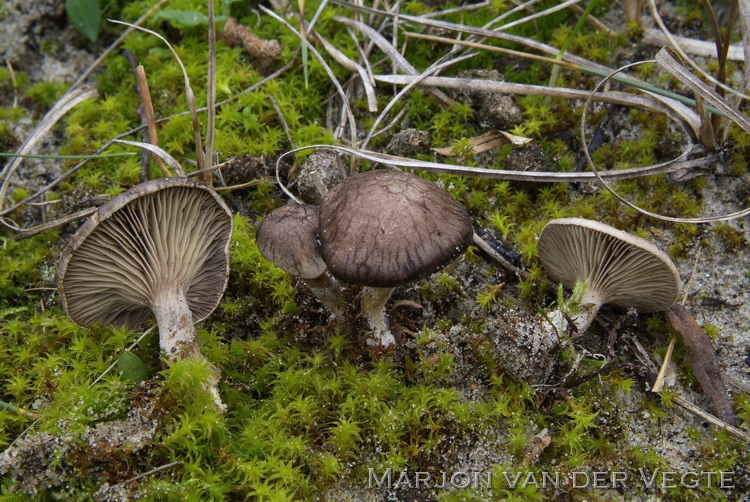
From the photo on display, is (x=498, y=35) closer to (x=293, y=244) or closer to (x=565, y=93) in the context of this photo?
(x=565, y=93)

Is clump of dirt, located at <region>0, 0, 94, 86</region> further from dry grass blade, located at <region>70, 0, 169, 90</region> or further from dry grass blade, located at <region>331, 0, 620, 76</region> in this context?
dry grass blade, located at <region>331, 0, 620, 76</region>

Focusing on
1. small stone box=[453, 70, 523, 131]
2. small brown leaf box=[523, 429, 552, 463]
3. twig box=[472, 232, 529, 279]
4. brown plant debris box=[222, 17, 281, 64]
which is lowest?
small brown leaf box=[523, 429, 552, 463]

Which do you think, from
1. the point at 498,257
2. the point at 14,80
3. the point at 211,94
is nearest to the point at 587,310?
the point at 498,257

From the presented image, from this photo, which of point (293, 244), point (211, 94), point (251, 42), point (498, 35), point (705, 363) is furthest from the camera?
point (251, 42)

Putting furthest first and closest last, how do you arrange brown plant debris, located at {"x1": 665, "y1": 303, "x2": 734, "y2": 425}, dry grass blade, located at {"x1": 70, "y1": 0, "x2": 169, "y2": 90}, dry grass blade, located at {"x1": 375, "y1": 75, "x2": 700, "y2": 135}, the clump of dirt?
the clump of dirt, dry grass blade, located at {"x1": 70, "y1": 0, "x2": 169, "y2": 90}, dry grass blade, located at {"x1": 375, "y1": 75, "x2": 700, "y2": 135}, brown plant debris, located at {"x1": 665, "y1": 303, "x2": 734, "y2": 425}

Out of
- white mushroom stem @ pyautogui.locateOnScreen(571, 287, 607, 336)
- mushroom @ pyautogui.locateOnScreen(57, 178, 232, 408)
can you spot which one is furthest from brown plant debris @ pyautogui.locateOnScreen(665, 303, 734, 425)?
mushroom @ pyautogui.locateOnScreen(57, 178, 232, 408)

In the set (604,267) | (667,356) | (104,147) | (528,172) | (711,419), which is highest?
(104,147)

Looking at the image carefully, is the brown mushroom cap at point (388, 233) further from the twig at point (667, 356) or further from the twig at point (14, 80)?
the twig at point (14, 80)
